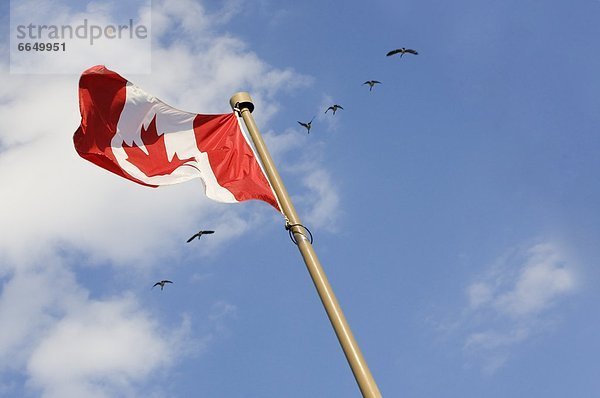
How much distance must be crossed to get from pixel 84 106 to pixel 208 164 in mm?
2985

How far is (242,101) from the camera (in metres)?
11.7

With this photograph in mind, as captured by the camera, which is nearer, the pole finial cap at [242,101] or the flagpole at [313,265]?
the flagpole at [313,265]

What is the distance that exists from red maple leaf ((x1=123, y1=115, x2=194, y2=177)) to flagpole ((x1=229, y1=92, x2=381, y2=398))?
1.78m

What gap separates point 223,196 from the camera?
11695mm

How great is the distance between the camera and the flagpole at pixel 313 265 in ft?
25.1

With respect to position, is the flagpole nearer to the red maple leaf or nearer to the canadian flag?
the canadian flag

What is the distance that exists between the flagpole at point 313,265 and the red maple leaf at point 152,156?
1778 millimetres

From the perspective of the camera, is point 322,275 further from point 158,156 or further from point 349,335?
point 158,156

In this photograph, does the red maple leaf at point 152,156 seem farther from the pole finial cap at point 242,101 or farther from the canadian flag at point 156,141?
the pole finial cap at point 242,101

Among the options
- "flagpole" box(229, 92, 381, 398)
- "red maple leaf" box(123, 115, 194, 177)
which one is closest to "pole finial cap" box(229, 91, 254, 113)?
"flagpole" box(229, 92, 381, 398)

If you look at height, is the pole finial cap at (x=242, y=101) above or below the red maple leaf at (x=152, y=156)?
below

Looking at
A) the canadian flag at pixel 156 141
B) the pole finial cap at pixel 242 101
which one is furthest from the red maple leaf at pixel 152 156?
the pole finial cap at pixel 242 101

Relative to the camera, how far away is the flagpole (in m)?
7.65

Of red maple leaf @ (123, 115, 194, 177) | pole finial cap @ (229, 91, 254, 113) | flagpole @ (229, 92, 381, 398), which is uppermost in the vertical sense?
red maple leaf @ (123, 115, 194, 177)
